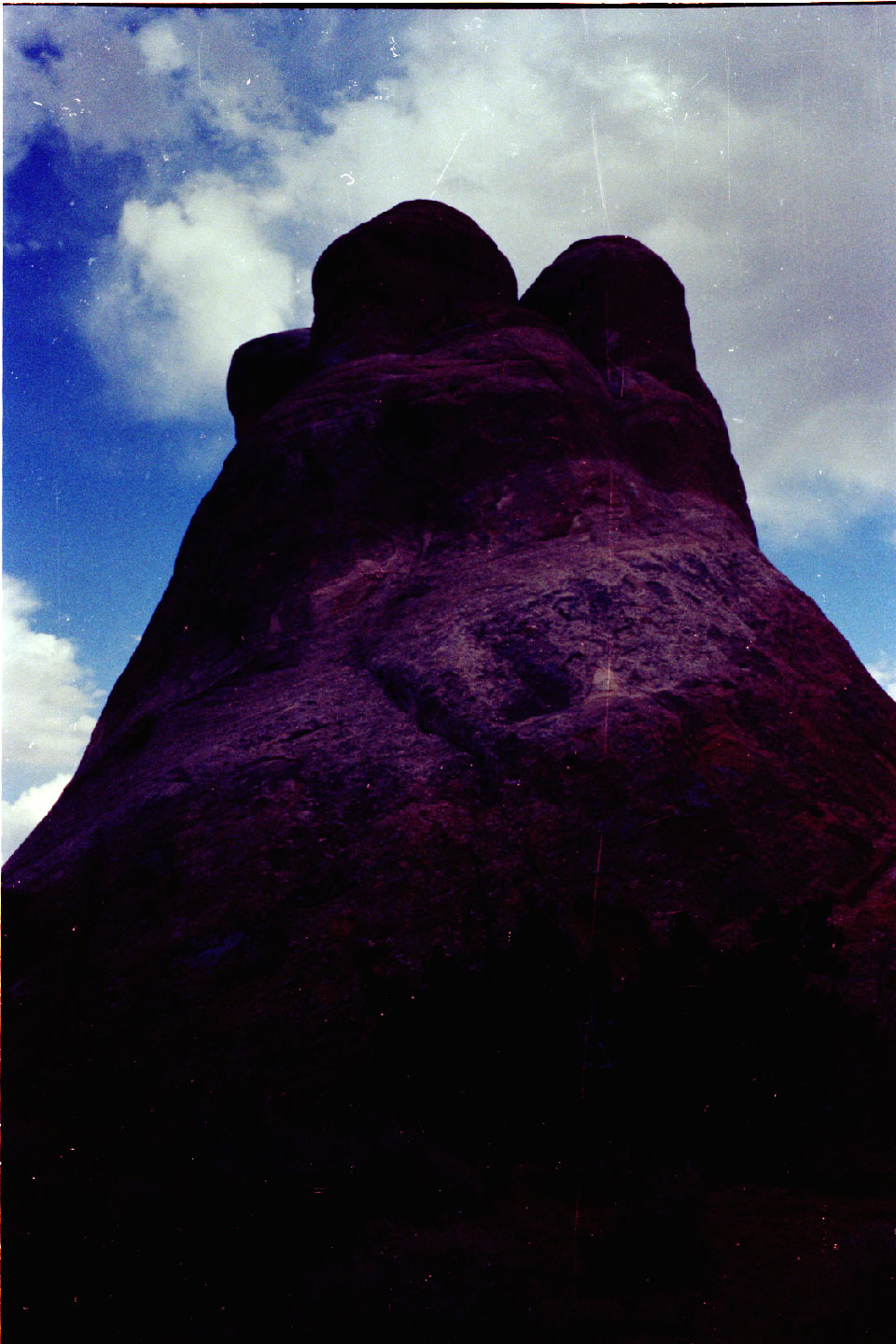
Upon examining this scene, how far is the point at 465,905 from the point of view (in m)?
8.85

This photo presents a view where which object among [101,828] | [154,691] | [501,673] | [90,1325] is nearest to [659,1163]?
[90,1325]

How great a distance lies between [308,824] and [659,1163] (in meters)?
5.13

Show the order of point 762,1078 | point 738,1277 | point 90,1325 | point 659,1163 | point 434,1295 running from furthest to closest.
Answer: point 762,1078, point 659,1163, point 738,1277, point 90,1325, point 434,1295

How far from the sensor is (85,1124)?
7.72 metres

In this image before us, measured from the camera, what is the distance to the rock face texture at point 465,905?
4738 mm

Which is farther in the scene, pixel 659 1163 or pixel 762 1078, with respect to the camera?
pixel 762 1078

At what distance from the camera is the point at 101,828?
10.8 m

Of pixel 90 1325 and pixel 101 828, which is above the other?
pixel 101 828

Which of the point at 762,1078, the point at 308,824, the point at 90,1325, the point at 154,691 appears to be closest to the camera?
the point at 90,1325

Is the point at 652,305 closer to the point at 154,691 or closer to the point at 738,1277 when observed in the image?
the point at 154,691

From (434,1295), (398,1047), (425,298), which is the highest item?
(425,298)

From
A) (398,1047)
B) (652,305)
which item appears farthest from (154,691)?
(652,305)

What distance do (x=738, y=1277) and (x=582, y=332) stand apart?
17739mm

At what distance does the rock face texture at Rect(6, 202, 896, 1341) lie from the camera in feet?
15.5
